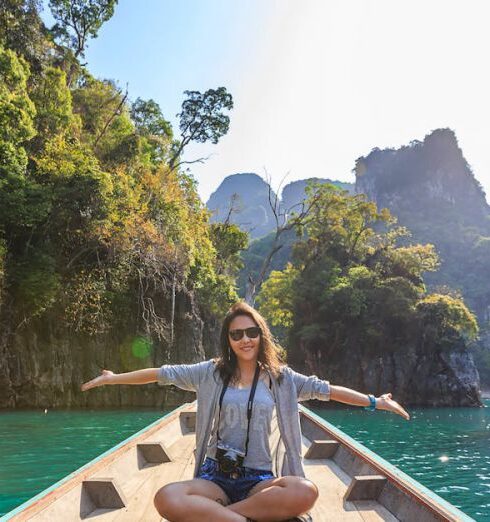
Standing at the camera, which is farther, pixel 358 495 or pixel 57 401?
pixel 57 401

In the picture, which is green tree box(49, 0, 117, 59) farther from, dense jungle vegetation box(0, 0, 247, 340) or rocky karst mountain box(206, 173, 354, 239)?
rocky karst mountain box(206, 173, 354, 239)

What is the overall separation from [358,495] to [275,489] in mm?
1155

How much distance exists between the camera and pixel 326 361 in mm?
28203

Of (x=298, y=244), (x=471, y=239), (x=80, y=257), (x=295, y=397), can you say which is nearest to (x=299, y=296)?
(x=298, y=244)

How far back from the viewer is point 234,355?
2.80 meters

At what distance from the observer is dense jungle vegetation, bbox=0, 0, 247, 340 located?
13391 millimetres

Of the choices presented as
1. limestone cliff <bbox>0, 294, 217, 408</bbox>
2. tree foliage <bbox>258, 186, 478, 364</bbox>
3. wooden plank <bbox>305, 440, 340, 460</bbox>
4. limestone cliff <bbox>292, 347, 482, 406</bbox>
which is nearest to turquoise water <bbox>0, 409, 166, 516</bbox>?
limestone cliff <bbox>0, 294, 217, 408</bbox>

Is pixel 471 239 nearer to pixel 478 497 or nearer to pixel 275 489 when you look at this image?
pixel 478 497

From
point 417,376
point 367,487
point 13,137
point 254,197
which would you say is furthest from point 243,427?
point 254,197

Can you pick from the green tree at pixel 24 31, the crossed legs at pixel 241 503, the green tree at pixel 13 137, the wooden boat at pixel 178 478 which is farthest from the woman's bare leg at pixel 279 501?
the green tree at pixel 24 31

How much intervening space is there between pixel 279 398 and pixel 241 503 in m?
0.55

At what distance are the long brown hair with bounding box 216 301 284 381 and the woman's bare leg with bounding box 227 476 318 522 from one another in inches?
22.6

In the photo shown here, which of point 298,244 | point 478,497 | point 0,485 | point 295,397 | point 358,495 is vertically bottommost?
point 478,497

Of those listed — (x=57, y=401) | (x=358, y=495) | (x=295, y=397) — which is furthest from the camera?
(x=57, y=401)
